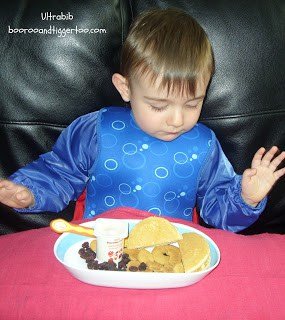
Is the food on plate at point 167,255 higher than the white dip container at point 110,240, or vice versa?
the white dip container at point 110,240

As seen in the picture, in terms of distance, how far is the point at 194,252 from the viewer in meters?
0.94

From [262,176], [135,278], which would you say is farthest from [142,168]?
[135,278]

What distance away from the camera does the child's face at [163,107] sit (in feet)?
3.50

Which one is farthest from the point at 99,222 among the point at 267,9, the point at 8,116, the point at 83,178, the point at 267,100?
the point at 267,9

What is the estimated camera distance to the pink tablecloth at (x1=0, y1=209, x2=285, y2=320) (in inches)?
33.5

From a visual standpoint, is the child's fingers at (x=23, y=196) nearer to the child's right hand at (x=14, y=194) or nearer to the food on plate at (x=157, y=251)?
the child's right hand at (x=14, y=194)

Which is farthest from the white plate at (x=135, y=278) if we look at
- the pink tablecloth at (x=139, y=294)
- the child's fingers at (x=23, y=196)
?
the child's fingers at (x=23, y=196)

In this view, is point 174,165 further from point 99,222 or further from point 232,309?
point 232,309

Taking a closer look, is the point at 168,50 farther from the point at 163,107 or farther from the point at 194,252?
the point at 194,252

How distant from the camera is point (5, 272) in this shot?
36.5 inches

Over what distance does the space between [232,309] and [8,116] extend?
2.21 feet

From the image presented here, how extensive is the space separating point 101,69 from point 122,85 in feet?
0.26

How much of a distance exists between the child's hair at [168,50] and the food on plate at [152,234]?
268mm

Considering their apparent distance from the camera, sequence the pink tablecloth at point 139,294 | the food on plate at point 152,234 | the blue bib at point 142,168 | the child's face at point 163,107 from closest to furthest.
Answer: the pink tablecloth at point 139,294
the food on plate at point 152,234
the child's face at point 163,107
the blue bib at point 142,168
